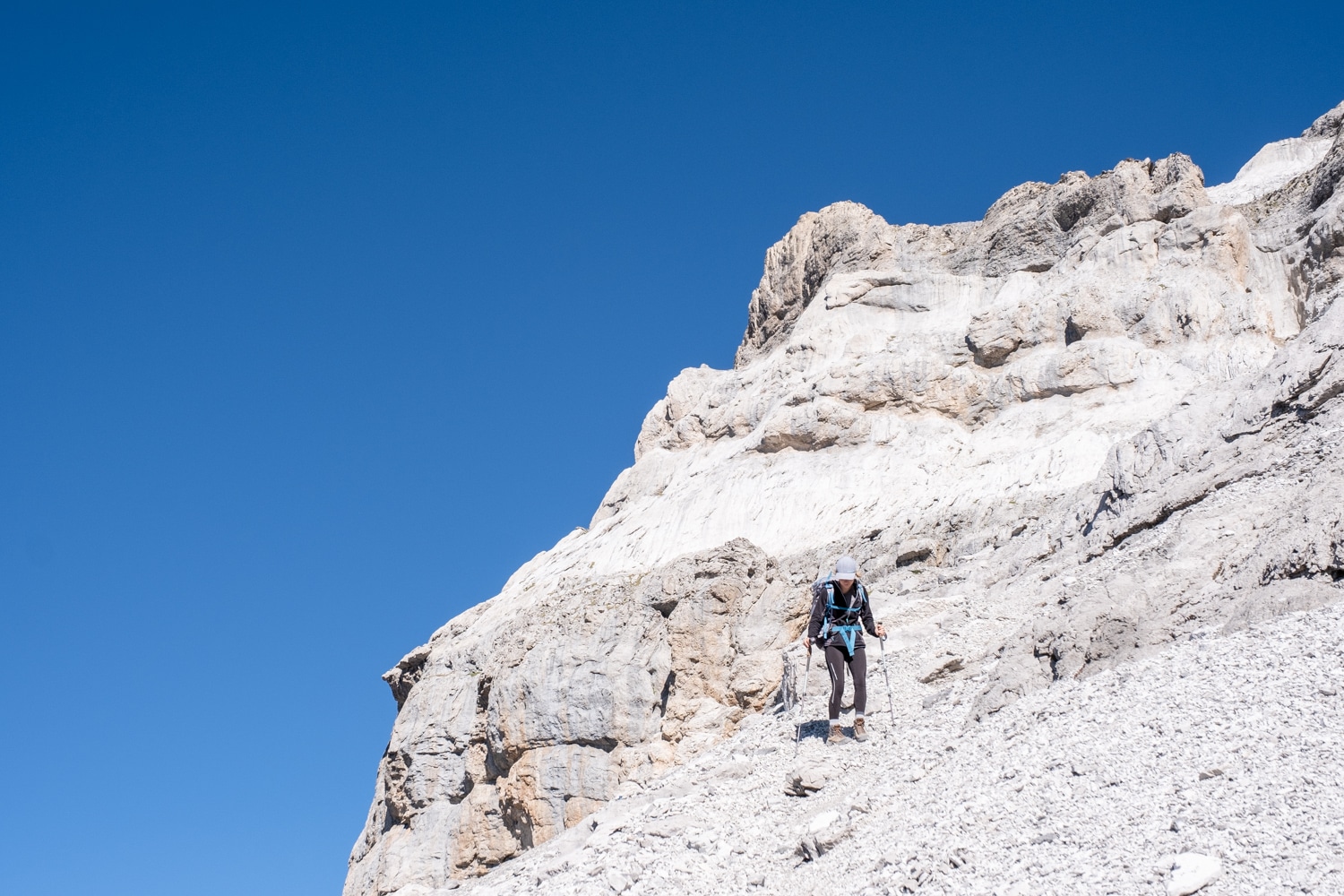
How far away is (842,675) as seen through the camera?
14.2 meters

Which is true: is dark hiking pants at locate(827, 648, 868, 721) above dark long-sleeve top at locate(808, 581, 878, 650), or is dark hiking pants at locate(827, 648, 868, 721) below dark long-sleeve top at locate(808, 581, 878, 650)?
below

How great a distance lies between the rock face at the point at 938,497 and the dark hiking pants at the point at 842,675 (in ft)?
2.92

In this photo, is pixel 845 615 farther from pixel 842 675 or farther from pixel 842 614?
pixel 842 675

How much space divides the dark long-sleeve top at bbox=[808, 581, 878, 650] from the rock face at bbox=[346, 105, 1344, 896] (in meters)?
1.13

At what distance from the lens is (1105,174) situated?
49094 mm

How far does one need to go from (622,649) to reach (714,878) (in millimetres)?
12666

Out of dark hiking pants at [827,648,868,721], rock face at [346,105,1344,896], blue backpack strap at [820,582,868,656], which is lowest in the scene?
dark hiking pants at [827,648,868,721]

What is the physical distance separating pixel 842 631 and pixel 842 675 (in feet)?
1.48

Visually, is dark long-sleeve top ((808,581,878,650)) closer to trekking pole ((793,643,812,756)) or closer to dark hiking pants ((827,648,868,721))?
dark hiking pants ((827,648,868,721))

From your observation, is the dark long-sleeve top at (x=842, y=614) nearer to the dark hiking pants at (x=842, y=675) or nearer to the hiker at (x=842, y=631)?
the hiker at (x=842, y=631)

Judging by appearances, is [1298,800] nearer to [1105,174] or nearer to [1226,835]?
[1226,835]

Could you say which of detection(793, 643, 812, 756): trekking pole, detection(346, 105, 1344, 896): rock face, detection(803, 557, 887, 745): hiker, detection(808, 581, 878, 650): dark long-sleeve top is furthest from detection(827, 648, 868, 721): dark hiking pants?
detection(346, 105, 1344, 896): rock face

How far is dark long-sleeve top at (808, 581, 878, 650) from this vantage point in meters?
14.4

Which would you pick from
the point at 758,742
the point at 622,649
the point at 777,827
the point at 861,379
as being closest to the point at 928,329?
the point at 861,379
